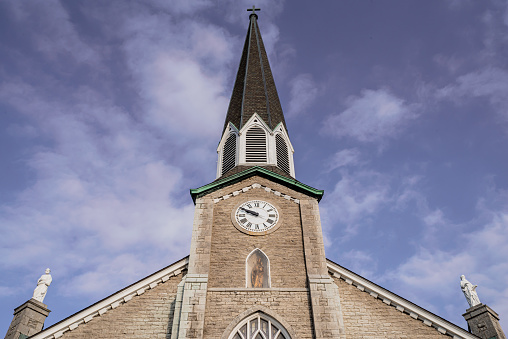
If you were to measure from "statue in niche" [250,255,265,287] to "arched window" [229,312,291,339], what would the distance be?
3.50ft

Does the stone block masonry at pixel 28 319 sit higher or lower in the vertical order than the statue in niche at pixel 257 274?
lower

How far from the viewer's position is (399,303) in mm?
13812

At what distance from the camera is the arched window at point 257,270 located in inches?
548

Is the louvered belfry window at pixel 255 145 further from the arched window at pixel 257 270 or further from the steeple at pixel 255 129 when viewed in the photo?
the arched window at pixel 257 270

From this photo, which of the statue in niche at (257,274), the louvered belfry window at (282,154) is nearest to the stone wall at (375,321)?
the statue in niche at (257,274)

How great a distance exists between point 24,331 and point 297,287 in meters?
7.91

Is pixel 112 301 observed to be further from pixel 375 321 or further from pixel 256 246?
pixel 375 321

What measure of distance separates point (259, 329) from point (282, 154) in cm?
977

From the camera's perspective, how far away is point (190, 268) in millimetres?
14188

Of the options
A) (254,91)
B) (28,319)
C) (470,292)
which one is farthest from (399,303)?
(254,91)

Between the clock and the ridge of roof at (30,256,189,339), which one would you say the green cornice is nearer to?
the clock

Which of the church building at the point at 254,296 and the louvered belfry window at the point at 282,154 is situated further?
the louvered belfry window at the point at 282,154

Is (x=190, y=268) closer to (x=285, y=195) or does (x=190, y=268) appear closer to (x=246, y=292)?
(x=246, y=292)

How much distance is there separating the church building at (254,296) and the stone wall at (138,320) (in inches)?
1.1
